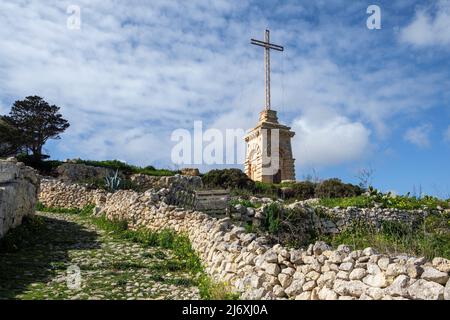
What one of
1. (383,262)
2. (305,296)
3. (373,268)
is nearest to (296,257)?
(305,296)

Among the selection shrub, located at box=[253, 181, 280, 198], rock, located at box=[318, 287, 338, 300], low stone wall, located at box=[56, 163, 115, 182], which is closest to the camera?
rock, located at box=[318, 287, 338, 300]

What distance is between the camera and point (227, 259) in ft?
24.0

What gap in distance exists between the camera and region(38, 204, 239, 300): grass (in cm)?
663

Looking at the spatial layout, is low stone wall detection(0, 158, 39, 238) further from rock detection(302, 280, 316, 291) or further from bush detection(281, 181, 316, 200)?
bush detection(281, 181, 316, 200)

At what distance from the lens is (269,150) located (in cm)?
3338

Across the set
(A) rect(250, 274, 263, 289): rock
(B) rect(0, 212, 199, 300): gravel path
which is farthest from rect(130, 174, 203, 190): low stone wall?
(A) rect(250, 274, 263, 289): rock

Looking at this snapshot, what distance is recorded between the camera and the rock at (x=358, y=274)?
477cm

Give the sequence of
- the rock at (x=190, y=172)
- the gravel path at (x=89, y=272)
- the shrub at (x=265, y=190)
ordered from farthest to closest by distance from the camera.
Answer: the rock at (x=190, y=172)
the shrub at (x=265, y=190)
the gravel path at (x=89, y=272)

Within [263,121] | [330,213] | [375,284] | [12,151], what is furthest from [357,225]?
[12,151]

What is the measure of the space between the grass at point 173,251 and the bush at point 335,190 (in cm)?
1350

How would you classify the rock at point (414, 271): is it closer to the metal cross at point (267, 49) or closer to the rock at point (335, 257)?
the rock at point (335, 257)

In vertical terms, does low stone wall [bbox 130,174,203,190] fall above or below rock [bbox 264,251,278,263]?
above

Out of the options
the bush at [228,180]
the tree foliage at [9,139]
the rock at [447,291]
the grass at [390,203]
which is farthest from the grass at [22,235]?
the tree foliage at [9,139]

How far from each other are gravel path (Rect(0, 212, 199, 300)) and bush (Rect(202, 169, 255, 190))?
1402 centimetres
